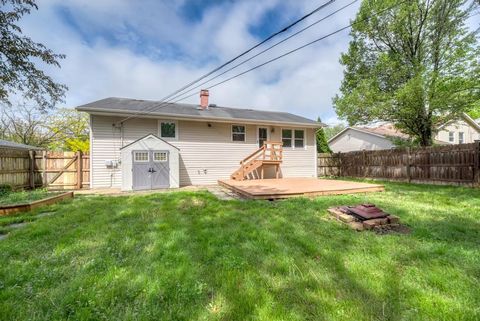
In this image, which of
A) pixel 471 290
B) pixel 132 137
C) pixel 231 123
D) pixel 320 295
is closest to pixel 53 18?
pixel 132 137

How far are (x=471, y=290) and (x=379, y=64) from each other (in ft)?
42.3

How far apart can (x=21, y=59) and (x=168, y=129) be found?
203 inches

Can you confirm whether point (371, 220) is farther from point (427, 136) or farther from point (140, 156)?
point (427, 136)

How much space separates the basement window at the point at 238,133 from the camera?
11773mm

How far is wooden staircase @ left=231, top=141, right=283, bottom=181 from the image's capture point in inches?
422

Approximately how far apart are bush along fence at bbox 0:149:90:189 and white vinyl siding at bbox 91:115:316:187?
784 millimetres

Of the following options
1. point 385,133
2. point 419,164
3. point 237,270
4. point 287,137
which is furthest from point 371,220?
point 385,133

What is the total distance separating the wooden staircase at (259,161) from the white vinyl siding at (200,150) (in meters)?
0.86

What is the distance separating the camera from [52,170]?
373 inches

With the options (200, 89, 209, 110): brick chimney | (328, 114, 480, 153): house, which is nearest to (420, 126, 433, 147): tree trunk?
(328, 114, 480, 153): house

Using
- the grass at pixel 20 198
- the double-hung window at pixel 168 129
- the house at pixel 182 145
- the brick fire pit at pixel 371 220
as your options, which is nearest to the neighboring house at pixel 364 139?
the house at pixel 182 145

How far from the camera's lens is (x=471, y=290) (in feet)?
6.61

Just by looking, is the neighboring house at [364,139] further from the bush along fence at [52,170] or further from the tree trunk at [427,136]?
the bush along fence at [52,170]

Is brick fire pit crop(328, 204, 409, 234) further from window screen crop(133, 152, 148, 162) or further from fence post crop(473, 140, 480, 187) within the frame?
window screen crop(133, 152, 148, 162)
